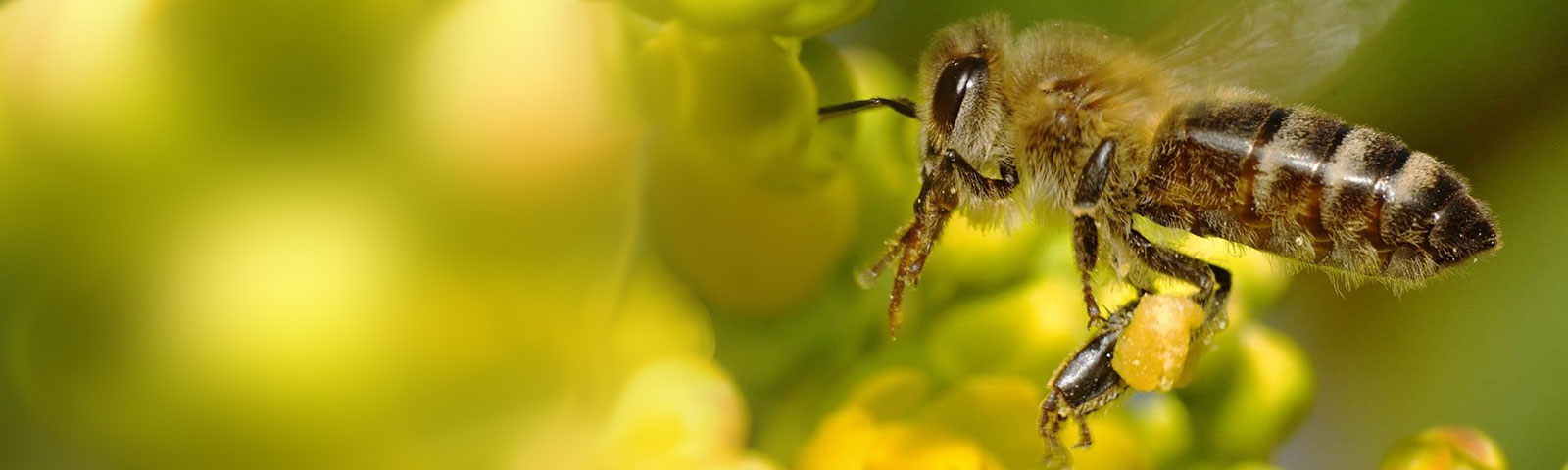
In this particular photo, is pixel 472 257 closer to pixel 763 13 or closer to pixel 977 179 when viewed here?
pixel 763 13

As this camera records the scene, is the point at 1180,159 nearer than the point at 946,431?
No

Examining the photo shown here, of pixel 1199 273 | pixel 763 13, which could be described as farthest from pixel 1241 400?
pixel 763 13

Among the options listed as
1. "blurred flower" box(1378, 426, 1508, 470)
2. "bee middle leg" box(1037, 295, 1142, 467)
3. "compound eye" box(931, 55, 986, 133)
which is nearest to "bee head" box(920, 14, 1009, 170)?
"compound eye" box(931, 55, 986, 133)

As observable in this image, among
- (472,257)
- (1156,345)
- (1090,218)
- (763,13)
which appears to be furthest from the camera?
(1090,218)

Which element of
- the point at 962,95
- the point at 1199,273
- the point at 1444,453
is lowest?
the point at 1444,453

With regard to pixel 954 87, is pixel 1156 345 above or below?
below

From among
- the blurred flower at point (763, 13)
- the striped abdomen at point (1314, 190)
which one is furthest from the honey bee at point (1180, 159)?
the blurred flower at point (763, 13)

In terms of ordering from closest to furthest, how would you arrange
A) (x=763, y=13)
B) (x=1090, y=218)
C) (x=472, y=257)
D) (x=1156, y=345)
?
(x=472, y=257), (x=763, y=13), (x=1156, y=345), (x=1090, y=218)

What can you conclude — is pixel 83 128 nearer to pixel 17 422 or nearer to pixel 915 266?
pixel 17 422

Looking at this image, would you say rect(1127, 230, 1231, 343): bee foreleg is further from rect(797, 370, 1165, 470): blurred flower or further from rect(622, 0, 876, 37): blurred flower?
rect(622, 0, 876, 37): blurred flower
